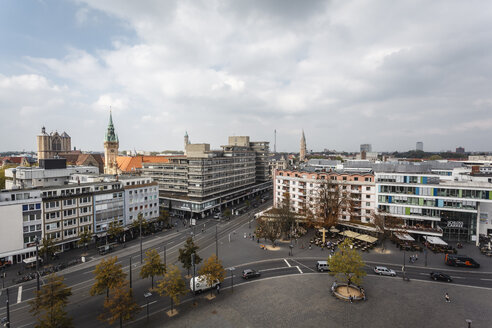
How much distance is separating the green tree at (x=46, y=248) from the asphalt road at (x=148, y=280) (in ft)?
21.0

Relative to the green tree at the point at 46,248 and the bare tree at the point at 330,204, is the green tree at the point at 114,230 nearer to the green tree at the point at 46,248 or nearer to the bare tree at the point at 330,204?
the green tree at the point at 46,248

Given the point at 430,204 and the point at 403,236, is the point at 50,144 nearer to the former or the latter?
the point at 403,236

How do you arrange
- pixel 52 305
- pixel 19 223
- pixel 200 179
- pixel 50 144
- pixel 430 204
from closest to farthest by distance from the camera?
pixel 52 305, pixel 19 223, pixel 430 204, pixel 200 179, pixel 50 144

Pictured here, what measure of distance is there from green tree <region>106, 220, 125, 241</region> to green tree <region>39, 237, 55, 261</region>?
1118cm

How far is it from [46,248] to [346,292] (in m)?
A: 55.8

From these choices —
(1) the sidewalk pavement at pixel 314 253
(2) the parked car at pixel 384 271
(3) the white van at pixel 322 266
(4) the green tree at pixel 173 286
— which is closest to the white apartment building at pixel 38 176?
(4) the green tree at pixel 173 286

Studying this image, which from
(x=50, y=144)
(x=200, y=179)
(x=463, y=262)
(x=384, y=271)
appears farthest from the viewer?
(x=50, y=144)

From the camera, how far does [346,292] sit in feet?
129

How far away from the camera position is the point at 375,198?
230 feet

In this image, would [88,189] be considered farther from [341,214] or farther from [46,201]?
[341,214]

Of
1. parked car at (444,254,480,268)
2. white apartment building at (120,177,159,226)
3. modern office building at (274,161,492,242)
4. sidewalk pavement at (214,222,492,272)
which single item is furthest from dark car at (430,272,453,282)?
white apartment building at (120,177,159,226)

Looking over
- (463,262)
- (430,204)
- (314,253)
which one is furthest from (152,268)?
(430,204)

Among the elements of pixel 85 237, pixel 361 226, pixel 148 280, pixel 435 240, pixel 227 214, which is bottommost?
pixel 148 280

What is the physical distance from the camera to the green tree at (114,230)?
61294mm
